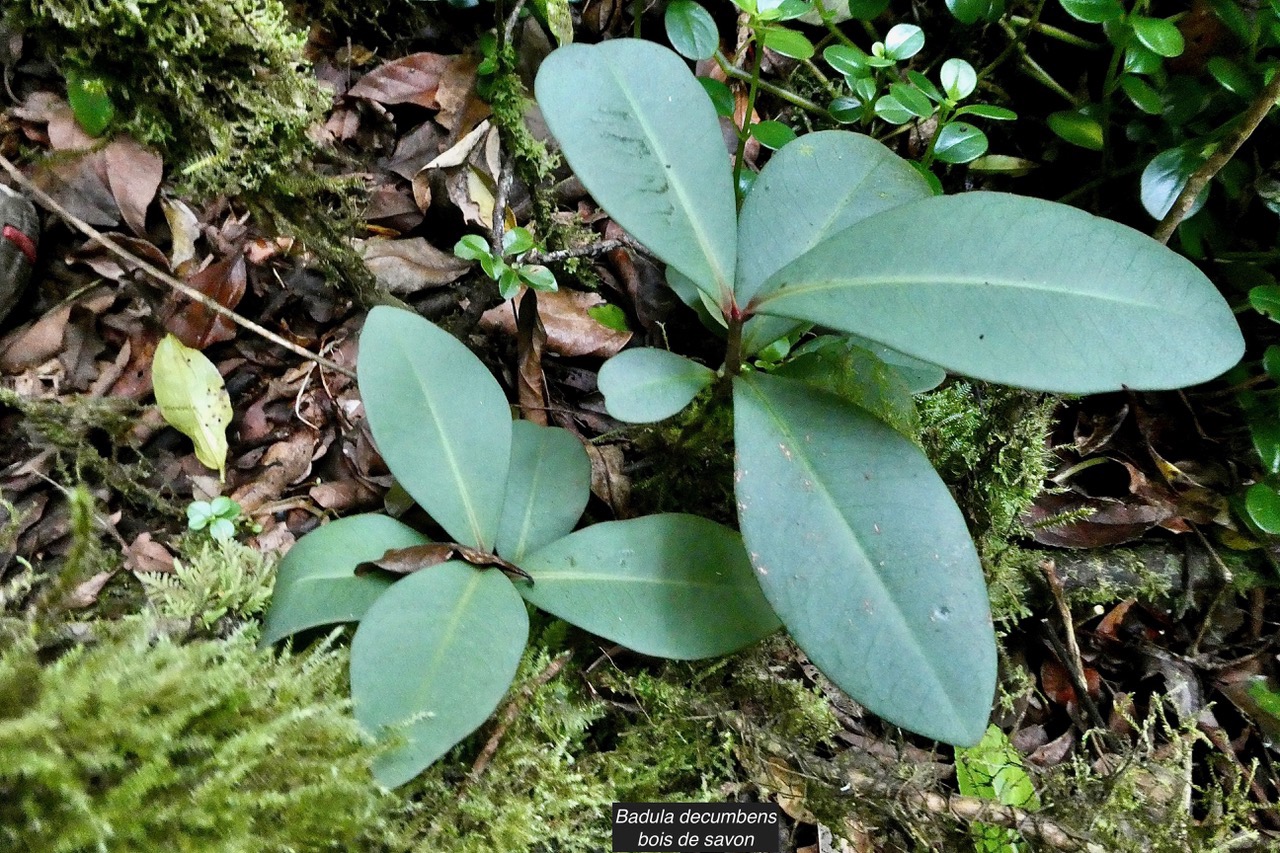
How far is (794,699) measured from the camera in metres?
1.00

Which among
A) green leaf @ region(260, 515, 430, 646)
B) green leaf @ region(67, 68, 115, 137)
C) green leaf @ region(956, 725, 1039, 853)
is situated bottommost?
green leaf @ region(956, 725, 1039, 853)

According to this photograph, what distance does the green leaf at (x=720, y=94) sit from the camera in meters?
1.19

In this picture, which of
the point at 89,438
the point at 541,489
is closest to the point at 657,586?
the point at 541,489

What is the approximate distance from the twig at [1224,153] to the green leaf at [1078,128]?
19 cm

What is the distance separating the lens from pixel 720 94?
3.95 ft

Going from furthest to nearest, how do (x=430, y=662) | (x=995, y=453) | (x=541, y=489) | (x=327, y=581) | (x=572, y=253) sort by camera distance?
(x=572, y=253)
(x=995, y=453)
(x=541, y=489)
(x=327, y=581)
(x=430, y=662)

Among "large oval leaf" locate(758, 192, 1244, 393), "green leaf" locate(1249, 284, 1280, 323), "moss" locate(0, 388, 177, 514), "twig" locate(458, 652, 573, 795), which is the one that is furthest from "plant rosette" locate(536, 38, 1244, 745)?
"moss" locate(0, 388, 177, 514)

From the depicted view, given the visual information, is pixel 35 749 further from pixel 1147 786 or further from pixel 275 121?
pixel 1147 786

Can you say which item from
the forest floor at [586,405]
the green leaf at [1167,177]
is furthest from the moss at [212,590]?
the green leaf at [1167,177]

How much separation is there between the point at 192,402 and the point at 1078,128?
5.08ft

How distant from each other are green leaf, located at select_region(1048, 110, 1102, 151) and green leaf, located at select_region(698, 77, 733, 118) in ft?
1.83

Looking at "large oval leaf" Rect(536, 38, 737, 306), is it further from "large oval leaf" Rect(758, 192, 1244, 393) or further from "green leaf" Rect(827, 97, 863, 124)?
"green leaf" Rect(827, 97, 863, 124)

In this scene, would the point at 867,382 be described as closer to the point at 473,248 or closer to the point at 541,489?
the point at 541,489

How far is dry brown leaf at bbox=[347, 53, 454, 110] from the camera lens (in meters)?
1.39
